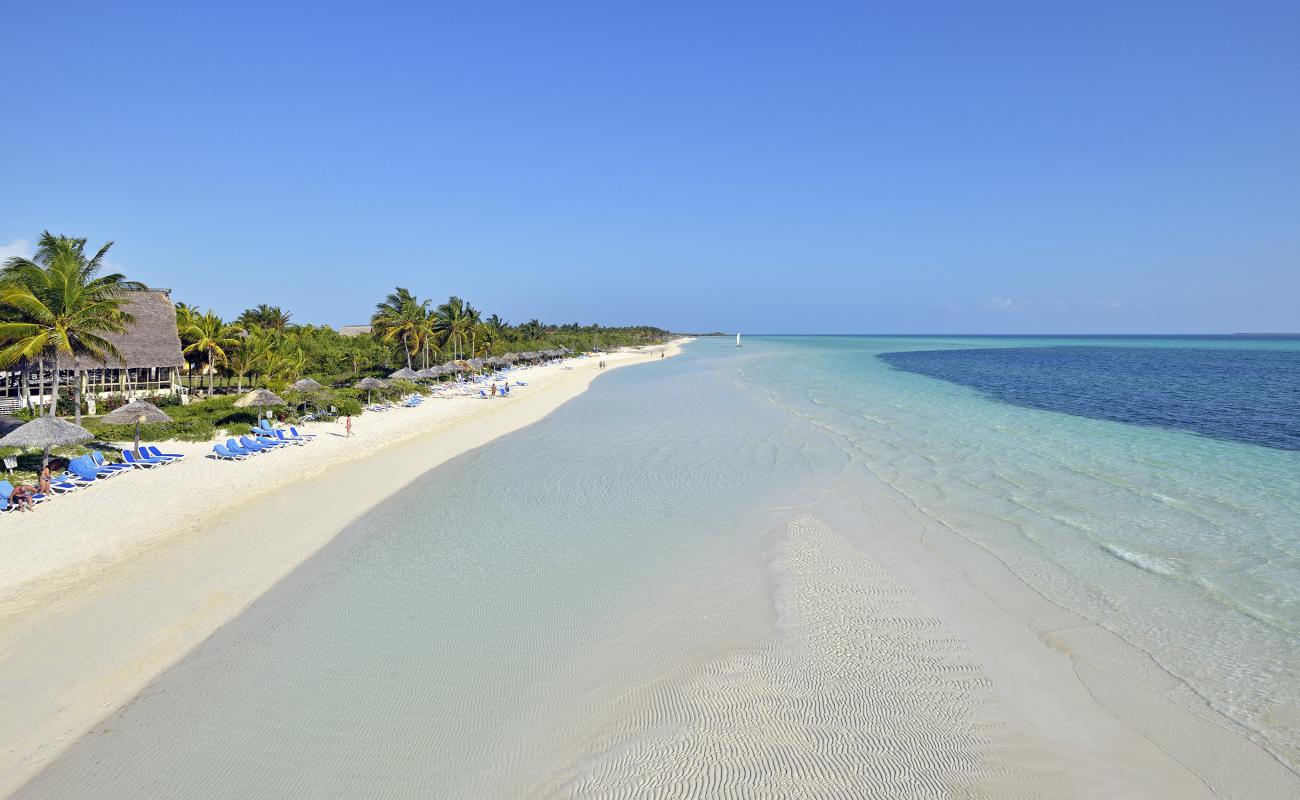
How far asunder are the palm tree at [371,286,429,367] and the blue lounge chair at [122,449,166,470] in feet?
70.1

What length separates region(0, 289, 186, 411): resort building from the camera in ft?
73.4

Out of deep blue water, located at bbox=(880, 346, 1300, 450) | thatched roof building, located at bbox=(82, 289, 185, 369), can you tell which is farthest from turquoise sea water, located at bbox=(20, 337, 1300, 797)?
thatched roof building, located at bbox=(82, 289, 185, 369)

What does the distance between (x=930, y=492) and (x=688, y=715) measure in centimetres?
886

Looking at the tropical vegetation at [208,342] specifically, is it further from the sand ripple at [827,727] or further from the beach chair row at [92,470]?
the sand ripple at [827,727]

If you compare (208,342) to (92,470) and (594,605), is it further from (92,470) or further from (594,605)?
(594,605)

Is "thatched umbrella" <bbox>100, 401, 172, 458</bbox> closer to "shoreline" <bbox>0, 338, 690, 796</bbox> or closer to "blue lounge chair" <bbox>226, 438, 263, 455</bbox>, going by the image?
"shoreline" <bbox>0, 338, 690, 796</bbox>

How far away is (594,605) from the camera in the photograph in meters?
7.38

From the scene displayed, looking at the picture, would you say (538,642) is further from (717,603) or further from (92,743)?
(92,743)

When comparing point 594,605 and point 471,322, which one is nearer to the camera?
point 594,605

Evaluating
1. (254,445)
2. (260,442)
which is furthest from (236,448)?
(260,442)

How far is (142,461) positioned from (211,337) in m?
15.0

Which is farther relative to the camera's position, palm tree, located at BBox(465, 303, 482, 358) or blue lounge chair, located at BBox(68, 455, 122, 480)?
palm tree, located at BBox(465, 303, 482, 358)

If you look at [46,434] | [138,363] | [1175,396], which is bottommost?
[1175,396]

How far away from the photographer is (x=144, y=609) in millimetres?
7027
